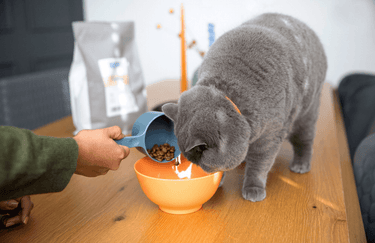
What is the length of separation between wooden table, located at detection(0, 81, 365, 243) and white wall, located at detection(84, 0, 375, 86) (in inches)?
62.2

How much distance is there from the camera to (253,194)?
0.73 m

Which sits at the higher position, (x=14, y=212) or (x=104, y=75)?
(x=104, y=75)

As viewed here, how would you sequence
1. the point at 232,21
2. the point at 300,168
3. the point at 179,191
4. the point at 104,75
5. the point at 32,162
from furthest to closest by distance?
the point at 232,21
the point at 104,75
the point at 300,168
the point at 179,191
the point at 32,162

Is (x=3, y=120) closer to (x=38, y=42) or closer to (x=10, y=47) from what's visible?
(x=10, y=47)

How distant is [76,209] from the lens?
0.69 meters

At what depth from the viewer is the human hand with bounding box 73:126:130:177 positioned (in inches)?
24.0

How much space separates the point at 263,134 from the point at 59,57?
10.2 feet

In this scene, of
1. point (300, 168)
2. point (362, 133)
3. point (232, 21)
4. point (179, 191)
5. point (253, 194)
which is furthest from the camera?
point (232, 21)

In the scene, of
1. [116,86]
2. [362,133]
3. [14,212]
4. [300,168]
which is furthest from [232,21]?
[14,212]

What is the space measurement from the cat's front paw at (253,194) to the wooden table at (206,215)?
13 mm

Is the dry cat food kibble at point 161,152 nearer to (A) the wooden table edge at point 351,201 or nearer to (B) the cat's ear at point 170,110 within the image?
(B) the cat's ear at point 170,110

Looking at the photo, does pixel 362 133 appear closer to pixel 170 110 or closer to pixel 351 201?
pixel 351 201

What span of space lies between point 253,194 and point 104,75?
2.54 ft

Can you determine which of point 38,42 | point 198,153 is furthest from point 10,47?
point 198,153
